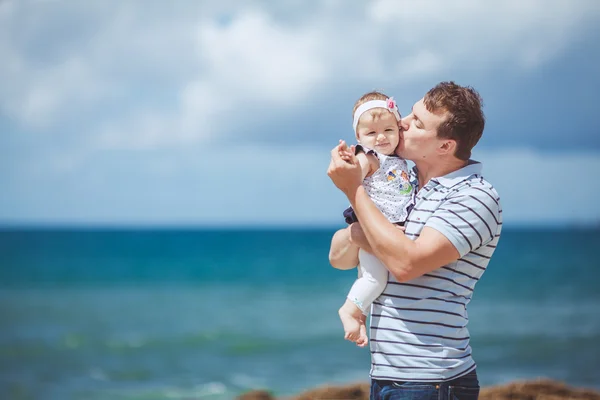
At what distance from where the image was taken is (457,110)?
96.1 inches

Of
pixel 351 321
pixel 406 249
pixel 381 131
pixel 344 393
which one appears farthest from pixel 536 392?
pixel 406 249

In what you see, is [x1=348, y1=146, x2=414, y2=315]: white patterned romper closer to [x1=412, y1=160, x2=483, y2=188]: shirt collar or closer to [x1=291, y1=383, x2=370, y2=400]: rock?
[x1=412, y1=160, x2=483, y2=188]: shirt collar

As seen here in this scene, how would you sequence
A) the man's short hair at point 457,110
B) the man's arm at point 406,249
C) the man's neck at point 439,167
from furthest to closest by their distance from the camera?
the man's neck at point 439,167, the man's short hair at point 457,110, the man's arm at point 406,249

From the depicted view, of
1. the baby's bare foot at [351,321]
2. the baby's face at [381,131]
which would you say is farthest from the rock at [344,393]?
the baby's face at [381,131]

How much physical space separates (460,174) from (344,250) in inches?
20.8

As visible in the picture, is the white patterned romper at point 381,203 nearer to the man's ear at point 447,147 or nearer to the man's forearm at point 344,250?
the man's forearm at point 344,250

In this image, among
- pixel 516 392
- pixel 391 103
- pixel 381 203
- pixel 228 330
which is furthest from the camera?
pixel 228 330

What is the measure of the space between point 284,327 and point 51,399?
26.0 ft

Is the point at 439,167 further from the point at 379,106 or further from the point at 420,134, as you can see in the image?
the point at 379,106

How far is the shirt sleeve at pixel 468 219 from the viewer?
2344 millimetres

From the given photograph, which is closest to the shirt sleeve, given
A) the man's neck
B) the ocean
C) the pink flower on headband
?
the man's neck

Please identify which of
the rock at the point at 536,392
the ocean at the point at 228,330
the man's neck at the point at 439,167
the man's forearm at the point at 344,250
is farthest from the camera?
the ocean at the point at 228,330

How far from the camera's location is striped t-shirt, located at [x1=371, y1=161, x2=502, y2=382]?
2.39m

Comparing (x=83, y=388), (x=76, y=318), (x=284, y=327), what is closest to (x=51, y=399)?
(x=83, y=388)
